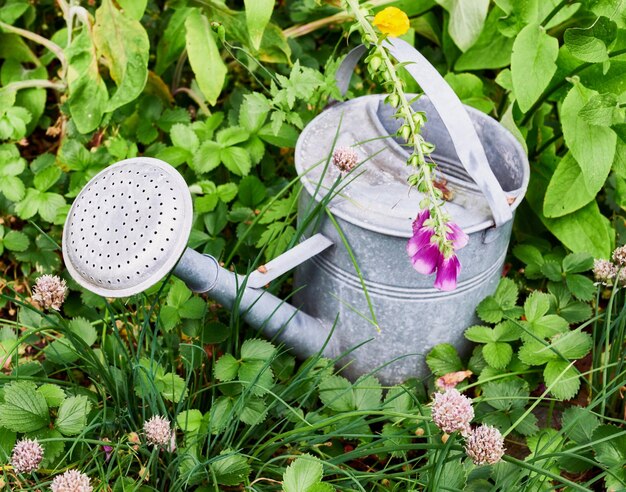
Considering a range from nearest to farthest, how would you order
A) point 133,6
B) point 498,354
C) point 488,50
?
point 498,354, point 133,6, point 488,50

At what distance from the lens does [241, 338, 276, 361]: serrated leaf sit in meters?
1.42

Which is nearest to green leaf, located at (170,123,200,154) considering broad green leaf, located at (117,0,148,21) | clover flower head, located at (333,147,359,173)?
broad green leaf, located at (117,0,148,21)

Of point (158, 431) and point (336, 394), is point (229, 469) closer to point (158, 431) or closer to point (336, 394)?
point (158, 431)

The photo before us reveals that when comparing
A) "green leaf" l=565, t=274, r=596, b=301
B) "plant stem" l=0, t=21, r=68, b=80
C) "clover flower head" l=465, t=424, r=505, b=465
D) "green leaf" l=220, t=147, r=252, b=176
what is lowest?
"green leaf" l=565, t=274, r=596, b=301

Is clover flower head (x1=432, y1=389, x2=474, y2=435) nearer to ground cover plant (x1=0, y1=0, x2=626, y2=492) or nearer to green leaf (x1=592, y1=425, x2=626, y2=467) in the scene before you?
ground cover plant (x1=0, y1=0, x2=626, y2=492)

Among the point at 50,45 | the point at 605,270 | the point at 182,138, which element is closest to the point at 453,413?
the point at 605,270

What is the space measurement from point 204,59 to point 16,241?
24.6 inches

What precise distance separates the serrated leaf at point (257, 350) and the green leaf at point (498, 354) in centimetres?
44

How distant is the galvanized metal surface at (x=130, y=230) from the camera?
1102 millimetres

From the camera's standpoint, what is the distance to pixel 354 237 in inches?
55.9

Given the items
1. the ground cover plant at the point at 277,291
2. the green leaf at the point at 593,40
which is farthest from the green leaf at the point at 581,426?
the green leaf at the point at 593,40

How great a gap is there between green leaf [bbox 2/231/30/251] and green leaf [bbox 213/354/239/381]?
25.7 inches

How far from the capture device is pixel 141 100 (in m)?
1.99

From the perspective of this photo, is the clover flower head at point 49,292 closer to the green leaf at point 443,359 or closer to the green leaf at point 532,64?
the green leaf at point 443,359
